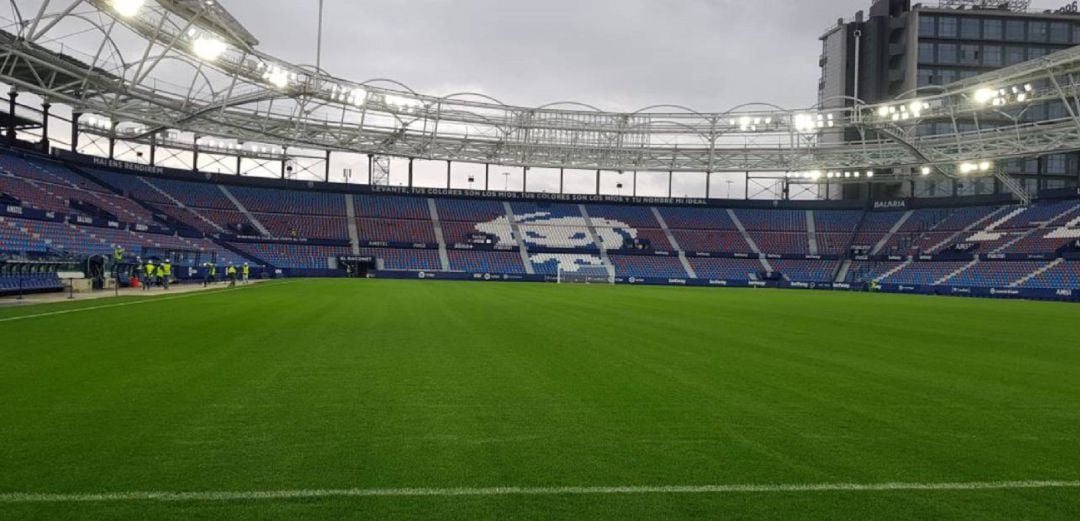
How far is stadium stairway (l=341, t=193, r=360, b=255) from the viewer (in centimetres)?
5820

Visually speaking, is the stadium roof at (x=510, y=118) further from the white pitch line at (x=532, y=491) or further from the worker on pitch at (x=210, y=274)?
the white pitch line at (x=532, y=491)

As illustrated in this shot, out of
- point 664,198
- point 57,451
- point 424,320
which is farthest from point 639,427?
point 664,198

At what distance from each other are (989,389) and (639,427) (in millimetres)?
5221

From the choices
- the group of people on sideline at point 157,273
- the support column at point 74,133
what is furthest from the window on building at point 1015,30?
the support column at point 74,133

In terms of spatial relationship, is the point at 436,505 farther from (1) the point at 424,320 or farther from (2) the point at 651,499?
(1) the point at 424,320

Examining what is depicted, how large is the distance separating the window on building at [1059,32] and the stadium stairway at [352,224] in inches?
2871

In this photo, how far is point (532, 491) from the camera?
4145 millimetres

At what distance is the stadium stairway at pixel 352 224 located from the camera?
58.2 meters

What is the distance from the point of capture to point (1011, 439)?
565 cm

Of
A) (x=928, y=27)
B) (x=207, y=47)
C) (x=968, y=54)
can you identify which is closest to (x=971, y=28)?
(x=968, y=54)

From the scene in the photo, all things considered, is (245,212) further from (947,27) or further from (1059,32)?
(1059,32)

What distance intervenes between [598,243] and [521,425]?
58133 mm

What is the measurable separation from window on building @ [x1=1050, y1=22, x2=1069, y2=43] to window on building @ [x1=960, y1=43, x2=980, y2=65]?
25.4ft

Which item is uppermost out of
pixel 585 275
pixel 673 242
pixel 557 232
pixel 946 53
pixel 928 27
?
pixel 928 27
